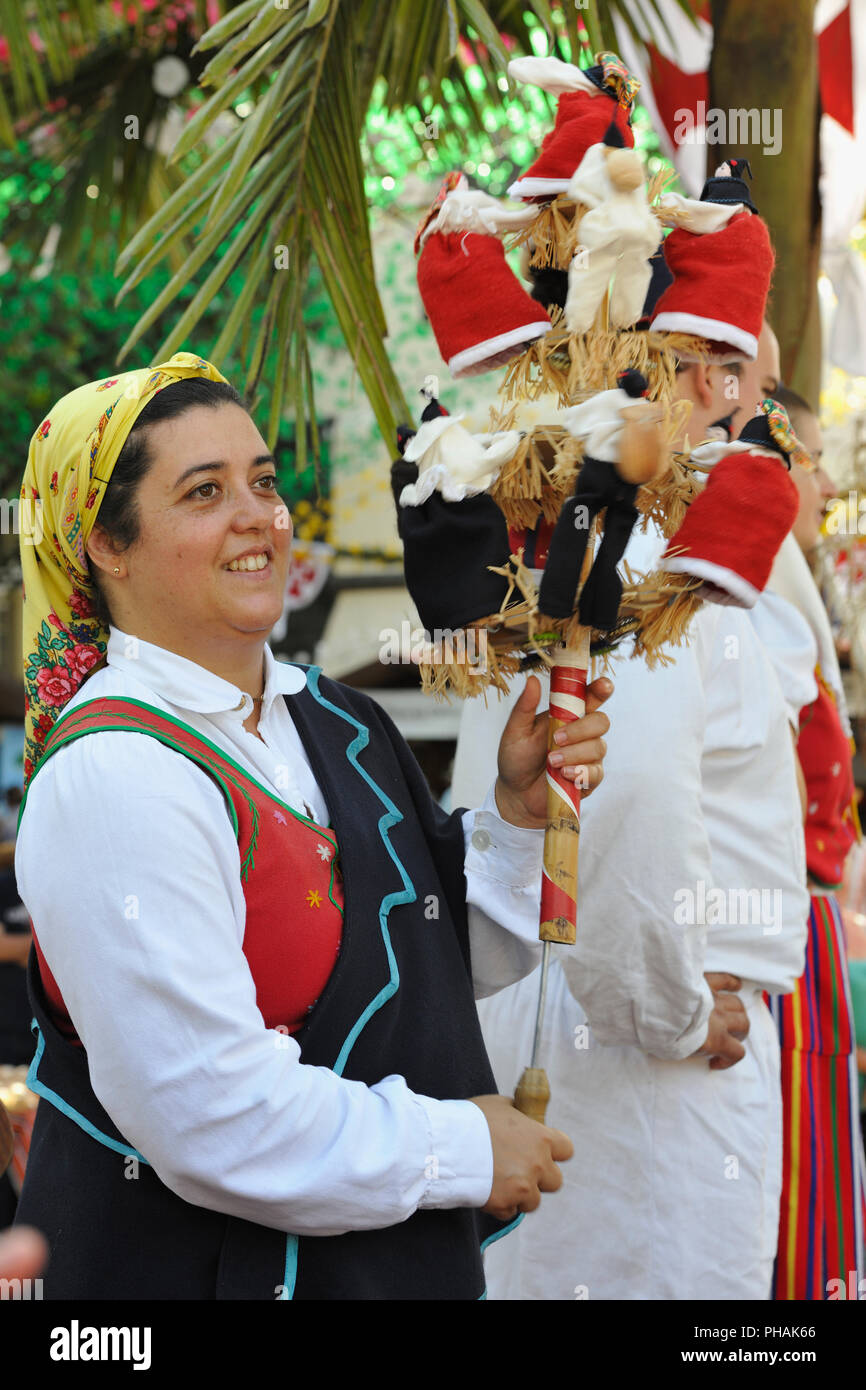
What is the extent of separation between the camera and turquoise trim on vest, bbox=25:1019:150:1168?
1.63 metres

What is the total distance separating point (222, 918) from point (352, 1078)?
0.31 m

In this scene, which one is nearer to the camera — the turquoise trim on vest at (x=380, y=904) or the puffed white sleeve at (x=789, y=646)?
the turquoise trim on vest at (x=380, y=904)

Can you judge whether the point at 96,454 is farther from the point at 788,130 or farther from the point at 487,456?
the point at 788,130

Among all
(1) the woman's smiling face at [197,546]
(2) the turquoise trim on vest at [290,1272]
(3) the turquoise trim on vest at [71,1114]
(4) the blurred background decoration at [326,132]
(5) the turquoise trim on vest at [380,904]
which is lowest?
(2) the turquoise trim on vest at [290,1272]

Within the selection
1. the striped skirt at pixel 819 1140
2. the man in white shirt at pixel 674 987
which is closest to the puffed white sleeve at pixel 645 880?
the man in white shirt at pixel 674 987

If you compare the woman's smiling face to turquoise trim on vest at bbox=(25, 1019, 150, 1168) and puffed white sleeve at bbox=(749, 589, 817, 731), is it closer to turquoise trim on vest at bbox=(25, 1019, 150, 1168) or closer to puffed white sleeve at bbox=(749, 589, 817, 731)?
turquoise trim on vest at bbox=(25, 1019, 150, 1168)

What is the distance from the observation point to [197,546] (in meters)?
1.79

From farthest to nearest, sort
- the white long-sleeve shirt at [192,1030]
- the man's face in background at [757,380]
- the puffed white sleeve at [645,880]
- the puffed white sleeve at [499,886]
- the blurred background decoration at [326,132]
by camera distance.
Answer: the blurred background decoration at [326,132] → the man's face in background at [757,380] → the puffed white sleeve at [645,880] → the puffed white sleeve at [499,886] → the white long-sleeve shirt at [192,1030]

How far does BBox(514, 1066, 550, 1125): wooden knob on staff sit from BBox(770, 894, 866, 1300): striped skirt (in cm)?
97

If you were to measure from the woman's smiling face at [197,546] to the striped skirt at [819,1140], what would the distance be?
140 centimetres

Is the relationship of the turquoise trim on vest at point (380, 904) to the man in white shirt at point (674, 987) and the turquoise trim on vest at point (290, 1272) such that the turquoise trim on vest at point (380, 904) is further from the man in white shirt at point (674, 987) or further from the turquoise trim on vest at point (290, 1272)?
the man in white shirt at point (674, 987)

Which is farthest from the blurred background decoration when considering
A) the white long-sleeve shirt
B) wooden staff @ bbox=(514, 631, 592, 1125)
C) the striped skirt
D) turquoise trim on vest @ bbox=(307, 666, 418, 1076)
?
the striped skirt

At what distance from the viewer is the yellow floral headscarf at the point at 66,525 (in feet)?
5.91

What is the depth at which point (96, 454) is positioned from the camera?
5.90ft
